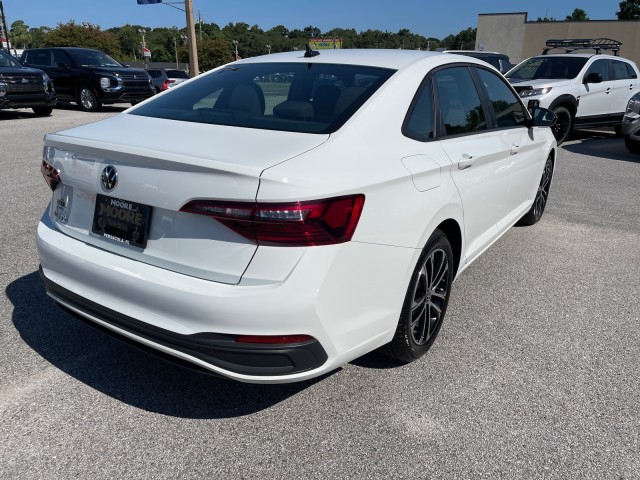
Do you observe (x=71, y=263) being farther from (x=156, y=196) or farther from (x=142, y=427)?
(x=142, y=427)

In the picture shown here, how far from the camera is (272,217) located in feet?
6.68

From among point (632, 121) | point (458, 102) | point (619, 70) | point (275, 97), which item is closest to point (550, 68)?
point (619, 70)

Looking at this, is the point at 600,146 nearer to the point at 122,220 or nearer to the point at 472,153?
the point at 472,153

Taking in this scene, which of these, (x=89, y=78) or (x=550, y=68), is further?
(x=89, y=78)

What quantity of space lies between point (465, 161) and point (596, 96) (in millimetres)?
10181

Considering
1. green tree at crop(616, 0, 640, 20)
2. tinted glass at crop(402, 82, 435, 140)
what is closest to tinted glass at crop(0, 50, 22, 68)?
tinted glass at crop(402, 82, 435, 140)

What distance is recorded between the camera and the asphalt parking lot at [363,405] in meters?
2.32

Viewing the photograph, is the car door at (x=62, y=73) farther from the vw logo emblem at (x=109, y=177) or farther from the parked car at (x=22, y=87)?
the vw logo emblem at (x=109, y=177)

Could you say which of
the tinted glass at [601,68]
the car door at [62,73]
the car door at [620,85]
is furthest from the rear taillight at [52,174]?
the car door at [62,73]

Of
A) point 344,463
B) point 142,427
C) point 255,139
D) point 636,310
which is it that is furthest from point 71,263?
point 636,310

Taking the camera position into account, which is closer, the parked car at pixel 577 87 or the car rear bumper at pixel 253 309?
the car rear bumper at pixel 253 309

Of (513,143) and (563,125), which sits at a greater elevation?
(513,143)

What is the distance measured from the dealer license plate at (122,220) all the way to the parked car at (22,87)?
12.5 m

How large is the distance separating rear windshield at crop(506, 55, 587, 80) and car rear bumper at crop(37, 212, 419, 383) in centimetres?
1074
